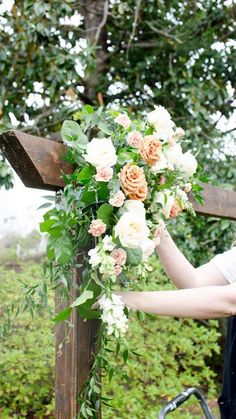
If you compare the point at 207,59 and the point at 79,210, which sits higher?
the point at 207,59

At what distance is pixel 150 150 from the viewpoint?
1386 mm

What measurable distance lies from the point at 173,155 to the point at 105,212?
0.25 metres

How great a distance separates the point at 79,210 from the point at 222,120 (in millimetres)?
3903

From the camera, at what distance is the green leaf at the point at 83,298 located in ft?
4.28

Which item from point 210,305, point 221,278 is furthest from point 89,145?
point 221,278

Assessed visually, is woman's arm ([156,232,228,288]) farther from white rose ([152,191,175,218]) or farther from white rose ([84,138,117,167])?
white rose ([84,138,117,167])

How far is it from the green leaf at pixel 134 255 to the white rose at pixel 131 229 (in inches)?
1.3

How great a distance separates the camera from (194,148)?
4305 millimetres

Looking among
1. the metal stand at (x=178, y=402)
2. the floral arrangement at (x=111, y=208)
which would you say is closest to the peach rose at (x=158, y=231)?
the floral arrangement at (x=111, y=208)

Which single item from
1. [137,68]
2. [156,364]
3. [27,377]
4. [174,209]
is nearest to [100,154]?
[174,209]

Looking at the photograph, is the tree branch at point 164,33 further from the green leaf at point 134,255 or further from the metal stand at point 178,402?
the green leaf at point 134,255

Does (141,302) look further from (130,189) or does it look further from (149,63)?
(149,63)

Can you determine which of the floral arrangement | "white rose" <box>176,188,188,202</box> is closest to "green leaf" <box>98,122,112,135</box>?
the floral arrangement

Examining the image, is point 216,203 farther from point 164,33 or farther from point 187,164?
point 164,33
